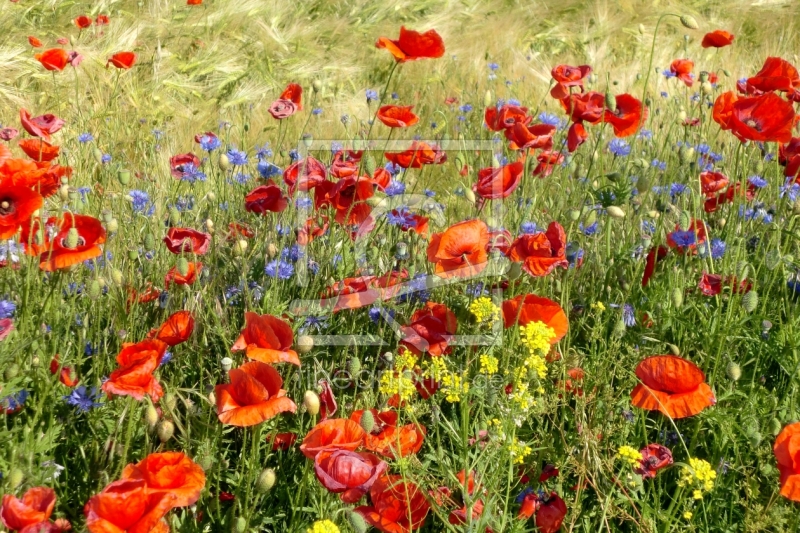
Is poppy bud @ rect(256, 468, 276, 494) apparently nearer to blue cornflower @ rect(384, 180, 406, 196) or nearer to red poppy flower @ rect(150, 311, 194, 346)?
red poppy flower @ rect(150, 311, 194, 346)

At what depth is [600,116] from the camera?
2.16 metres

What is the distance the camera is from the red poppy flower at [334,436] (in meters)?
1.33

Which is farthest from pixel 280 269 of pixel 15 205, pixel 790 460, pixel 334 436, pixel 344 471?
pixel 790 460

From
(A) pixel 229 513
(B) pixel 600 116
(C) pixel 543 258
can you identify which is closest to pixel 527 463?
(C) pixel 543 258

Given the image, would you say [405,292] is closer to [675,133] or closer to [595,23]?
[675,133]

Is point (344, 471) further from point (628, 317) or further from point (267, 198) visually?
point (628, 317)

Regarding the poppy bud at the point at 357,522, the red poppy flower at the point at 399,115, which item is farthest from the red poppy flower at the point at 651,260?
the poppy bud at the point at 357,522

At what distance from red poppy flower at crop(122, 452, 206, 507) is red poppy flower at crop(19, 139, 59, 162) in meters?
1.09

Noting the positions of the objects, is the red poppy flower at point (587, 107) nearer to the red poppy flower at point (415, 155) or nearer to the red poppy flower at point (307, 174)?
the red poppy flower at point (415, 155)

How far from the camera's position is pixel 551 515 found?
1.54m

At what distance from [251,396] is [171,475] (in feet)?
0.68

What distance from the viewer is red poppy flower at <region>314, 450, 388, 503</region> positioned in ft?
4.17

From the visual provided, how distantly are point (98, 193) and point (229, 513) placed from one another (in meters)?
1.54

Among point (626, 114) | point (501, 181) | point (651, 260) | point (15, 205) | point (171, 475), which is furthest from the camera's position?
point (626, 114)
